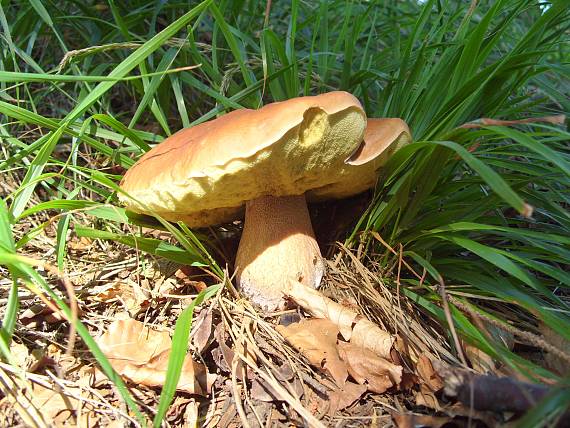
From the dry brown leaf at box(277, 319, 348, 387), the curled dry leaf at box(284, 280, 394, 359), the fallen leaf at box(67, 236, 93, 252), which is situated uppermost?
the curled dry leaf at box(284, 280, 394, 359)

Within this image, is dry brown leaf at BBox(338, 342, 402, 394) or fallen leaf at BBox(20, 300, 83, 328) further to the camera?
fallen leaf at BBox(20, 300, 83, 328)

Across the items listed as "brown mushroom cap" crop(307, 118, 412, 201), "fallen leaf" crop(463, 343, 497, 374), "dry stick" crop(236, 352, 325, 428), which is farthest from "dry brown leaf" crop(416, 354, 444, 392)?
"brown mushroom cap" crop(307, 118, 412, 201)

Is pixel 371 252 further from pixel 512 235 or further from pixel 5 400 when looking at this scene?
pixel 5 400

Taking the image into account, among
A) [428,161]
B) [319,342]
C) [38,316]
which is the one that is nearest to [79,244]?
[38,316]

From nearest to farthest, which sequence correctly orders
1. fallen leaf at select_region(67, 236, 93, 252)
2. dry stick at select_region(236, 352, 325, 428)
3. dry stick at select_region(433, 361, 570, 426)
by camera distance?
dry stick at select_region(433, 361, 570, 426) → dry stick at select_region(236, 352, 325, 428) → fallen leaf at select_region(67, 236, 93, 252)

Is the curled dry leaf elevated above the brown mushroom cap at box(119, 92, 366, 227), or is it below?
below

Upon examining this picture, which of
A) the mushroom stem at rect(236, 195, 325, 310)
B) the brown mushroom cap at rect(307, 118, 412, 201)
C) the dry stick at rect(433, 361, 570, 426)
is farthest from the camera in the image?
the mushroom stem at rect(236, 195, 325, 310)

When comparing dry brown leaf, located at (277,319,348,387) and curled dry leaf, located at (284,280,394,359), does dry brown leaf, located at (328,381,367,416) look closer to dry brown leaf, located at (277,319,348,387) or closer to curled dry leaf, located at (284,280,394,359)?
dry brown leaf, located at (277,319,348,387)
